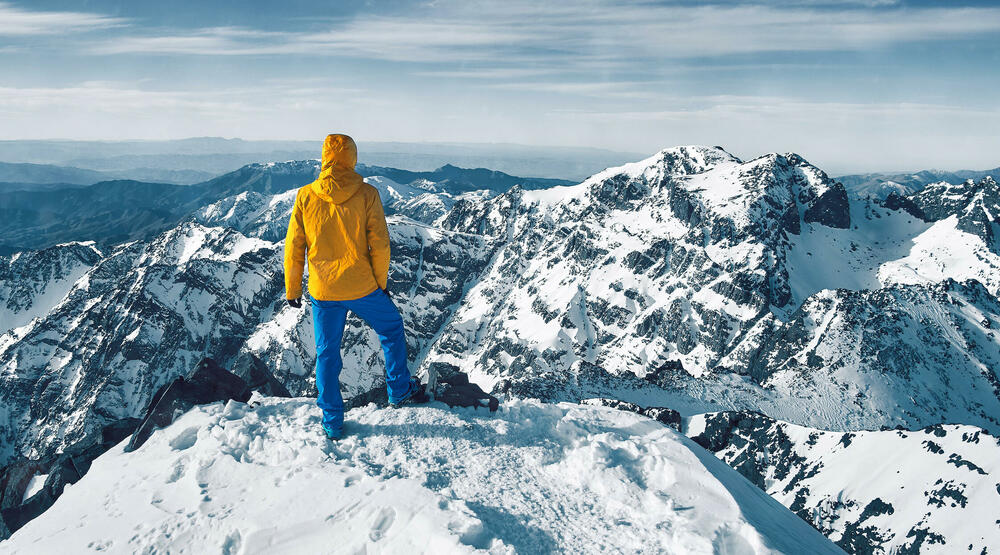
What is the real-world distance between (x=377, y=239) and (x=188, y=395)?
818 cm

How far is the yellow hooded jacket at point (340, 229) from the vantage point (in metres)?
9.05

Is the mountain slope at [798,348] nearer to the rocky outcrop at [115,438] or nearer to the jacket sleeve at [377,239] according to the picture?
the rocky outcrop at [115,438]

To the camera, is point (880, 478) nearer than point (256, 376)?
No

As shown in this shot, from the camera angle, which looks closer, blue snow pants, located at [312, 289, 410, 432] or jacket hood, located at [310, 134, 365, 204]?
jacket hood, located at [310, 134, 365, 204]

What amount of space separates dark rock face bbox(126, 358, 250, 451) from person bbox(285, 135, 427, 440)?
4.55 metres

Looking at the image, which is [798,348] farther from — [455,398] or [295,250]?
[295,250]

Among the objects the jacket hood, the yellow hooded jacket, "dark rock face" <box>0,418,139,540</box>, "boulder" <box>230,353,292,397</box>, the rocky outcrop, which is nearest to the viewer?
the jacket hood

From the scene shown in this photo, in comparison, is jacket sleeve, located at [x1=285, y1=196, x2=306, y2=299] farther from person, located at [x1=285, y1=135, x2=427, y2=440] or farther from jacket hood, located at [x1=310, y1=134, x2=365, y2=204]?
jacket hood, located at [x1=310, y1=134, x2=365, y2=204]

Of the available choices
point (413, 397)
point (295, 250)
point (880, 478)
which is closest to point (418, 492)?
point (413, 397)

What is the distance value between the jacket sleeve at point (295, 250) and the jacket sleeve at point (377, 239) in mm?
1299

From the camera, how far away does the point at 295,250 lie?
9500 mm

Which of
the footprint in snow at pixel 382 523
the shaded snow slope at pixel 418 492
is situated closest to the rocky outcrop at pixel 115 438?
the shaded snow slope at pixel 418 492

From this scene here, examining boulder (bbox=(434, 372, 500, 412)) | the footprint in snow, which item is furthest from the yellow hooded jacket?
the footprint in snow

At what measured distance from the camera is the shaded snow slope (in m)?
6.89
